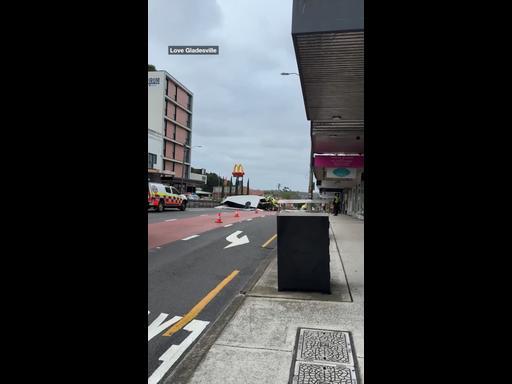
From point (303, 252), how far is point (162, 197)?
22598 millimetres

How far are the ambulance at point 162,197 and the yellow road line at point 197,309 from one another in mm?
19572

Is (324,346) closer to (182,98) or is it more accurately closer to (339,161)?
(339,161)

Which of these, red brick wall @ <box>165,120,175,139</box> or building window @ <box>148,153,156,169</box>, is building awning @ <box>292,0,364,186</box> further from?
red brick wall @ <box>165,120,175,139</box>

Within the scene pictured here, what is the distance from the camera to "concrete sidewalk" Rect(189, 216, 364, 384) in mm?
3008

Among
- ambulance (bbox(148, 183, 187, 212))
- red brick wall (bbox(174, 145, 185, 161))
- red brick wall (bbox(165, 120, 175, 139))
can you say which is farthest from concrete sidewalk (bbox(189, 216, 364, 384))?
red brick wall (bbox(174, 145, 185, 161))

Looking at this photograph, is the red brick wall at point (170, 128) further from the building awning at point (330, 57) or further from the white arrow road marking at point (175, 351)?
the white arrow road marking at point (175, 351)

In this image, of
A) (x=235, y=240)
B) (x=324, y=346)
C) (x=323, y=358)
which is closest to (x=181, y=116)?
(x=235, y=240)

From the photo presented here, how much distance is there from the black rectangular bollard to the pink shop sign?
46.1 feet

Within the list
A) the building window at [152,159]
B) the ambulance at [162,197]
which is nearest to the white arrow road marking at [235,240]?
the ambulance at [162,197]
